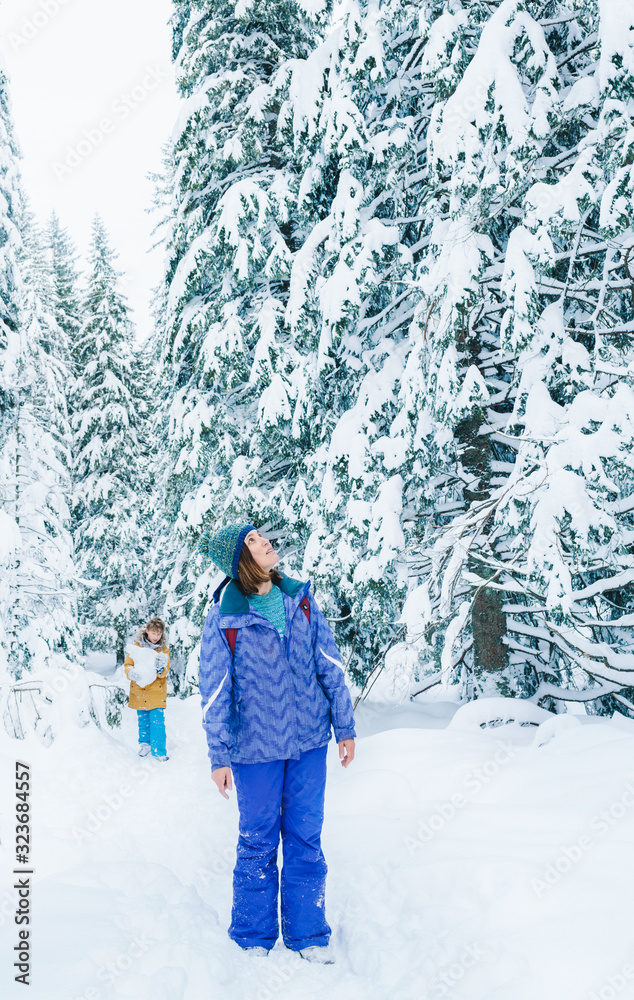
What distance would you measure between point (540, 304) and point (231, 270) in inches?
205

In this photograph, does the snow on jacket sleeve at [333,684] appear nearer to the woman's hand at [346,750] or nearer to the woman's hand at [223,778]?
the woman's hand at [346,750]

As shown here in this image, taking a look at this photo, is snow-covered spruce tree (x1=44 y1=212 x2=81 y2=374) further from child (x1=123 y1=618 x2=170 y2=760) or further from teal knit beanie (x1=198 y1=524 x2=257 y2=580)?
teal knit beanie (x1=198 y1=524 x2=257 y2=580)

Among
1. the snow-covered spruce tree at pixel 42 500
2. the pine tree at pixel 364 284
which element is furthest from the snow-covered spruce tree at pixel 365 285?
the snow-covered spruce tree at pixel 42 500

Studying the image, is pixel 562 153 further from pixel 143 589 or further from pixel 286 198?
pixel 143 589

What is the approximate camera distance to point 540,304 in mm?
5363

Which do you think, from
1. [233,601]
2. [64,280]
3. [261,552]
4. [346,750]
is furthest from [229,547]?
[64,280]

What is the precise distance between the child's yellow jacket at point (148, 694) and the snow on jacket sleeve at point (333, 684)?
5453 millimetres

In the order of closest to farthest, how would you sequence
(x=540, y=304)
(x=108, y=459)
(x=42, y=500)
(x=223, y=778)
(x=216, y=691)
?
(x=223, y=778), (x=216, y=691), (x=540, y=304), (x=42, y=500), (x=108, y=459)

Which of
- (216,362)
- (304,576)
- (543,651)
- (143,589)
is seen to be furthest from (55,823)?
(143,589)

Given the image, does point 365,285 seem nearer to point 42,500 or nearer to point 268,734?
point 268,734

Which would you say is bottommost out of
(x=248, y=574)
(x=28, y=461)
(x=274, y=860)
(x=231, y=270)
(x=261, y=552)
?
(x=274, y=860)

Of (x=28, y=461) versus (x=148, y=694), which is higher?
(x=28, y=461)

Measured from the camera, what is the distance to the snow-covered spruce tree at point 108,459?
2011 cm

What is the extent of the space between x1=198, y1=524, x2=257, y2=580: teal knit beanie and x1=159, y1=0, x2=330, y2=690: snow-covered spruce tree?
4753 mm
